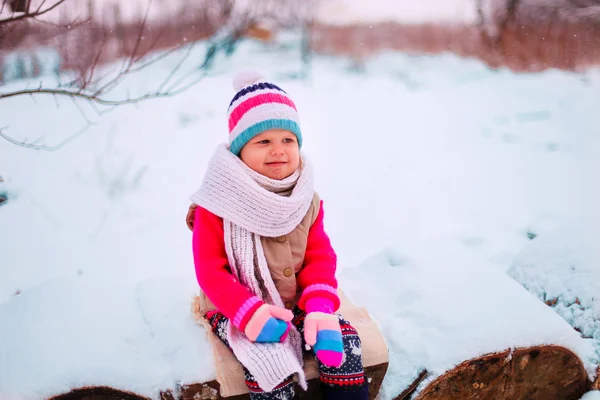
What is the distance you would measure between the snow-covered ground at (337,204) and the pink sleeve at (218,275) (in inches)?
11.4

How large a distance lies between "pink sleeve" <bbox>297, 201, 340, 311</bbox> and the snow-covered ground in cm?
45

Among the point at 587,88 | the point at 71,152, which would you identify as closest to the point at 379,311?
the point at 71,152

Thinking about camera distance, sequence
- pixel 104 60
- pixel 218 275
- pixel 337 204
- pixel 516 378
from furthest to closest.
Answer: pixel 337 204
pixel 104 60
pixel 516 378
pixel 218 275

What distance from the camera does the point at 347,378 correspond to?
148 centimetres

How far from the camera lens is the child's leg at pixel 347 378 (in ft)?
4.83

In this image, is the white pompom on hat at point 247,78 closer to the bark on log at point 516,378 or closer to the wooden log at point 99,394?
the wooden log at point 99,394

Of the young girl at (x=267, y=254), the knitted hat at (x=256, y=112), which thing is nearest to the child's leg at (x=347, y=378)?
the young girl at (x=267, y=254)

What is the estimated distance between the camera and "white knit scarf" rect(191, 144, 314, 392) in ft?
5.12

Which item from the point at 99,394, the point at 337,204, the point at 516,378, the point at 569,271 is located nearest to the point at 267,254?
the point at 99,394

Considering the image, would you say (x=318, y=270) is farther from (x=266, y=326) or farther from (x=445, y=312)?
(x=445, y=312)

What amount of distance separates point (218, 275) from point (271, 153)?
1.54ft

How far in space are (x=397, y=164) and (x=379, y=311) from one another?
2.82 m

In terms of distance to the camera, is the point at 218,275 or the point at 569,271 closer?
the point at 218,275

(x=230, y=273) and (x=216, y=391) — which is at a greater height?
(x=230, y=273)
